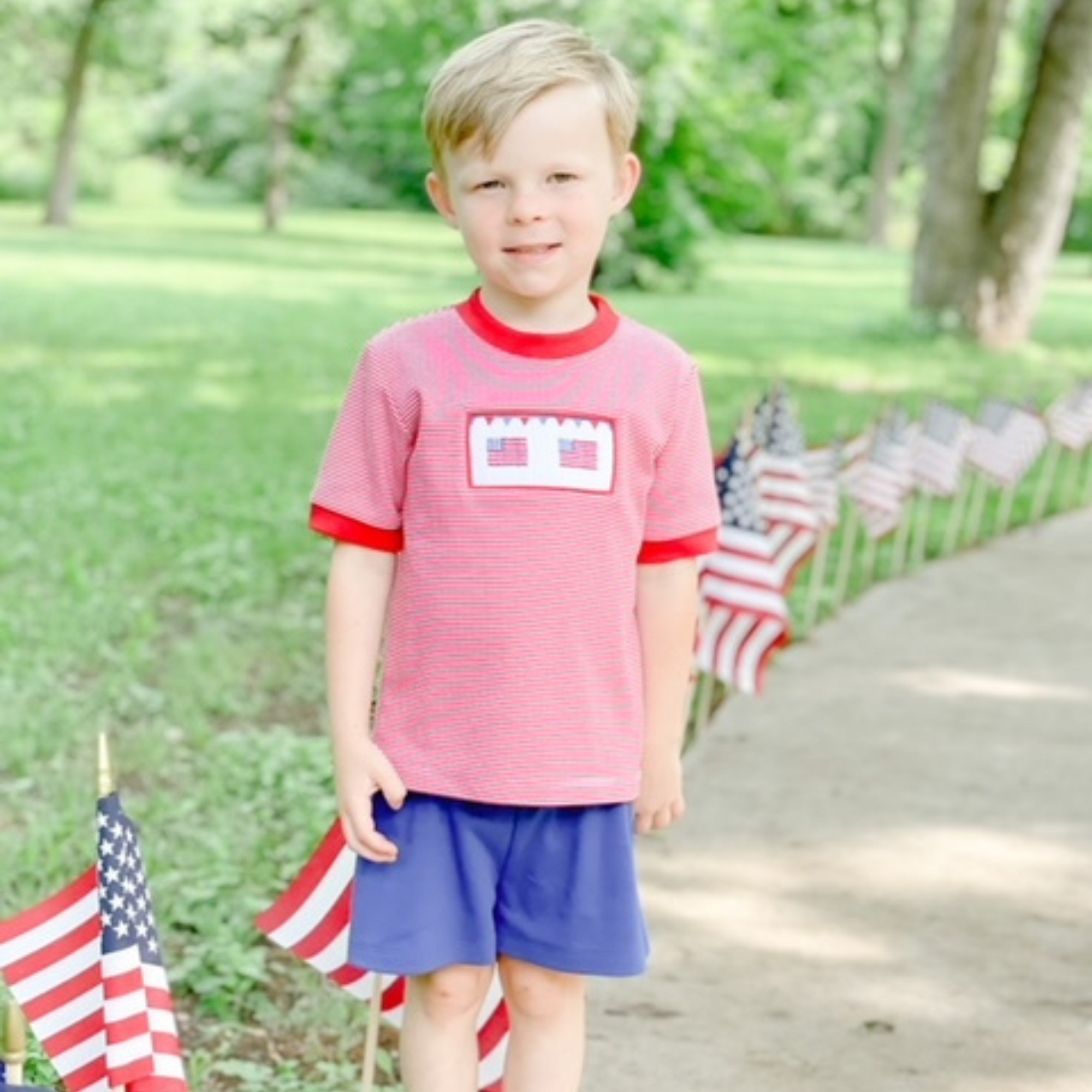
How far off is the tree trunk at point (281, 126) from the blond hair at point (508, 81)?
38.3 metres

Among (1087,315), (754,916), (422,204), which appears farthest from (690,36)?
(422,204)

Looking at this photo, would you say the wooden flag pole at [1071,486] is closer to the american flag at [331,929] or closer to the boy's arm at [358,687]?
the american flag at [331,929]

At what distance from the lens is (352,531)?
300 cm

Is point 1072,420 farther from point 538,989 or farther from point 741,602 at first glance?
point 538,989

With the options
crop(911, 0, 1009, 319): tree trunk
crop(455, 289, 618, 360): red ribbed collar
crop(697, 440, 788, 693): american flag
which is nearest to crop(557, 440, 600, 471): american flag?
crop(455, 289, 618, 360): red ribbed collar

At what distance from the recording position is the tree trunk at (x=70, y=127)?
3778cm

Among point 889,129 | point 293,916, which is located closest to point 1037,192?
point 293,916

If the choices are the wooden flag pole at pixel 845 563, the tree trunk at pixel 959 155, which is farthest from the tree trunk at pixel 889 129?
the wooden flag pole at pixel 845 563

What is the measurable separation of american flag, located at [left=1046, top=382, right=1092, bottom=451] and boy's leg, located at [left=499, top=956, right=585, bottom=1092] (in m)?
7.86

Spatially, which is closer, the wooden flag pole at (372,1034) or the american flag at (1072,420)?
the wooden flag pole at (372,1034)

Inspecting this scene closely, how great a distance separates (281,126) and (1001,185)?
24.5 meters

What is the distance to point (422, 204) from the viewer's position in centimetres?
5766

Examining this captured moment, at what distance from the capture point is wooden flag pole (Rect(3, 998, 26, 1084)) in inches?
108

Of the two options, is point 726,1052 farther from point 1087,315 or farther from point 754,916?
point 1087,315
